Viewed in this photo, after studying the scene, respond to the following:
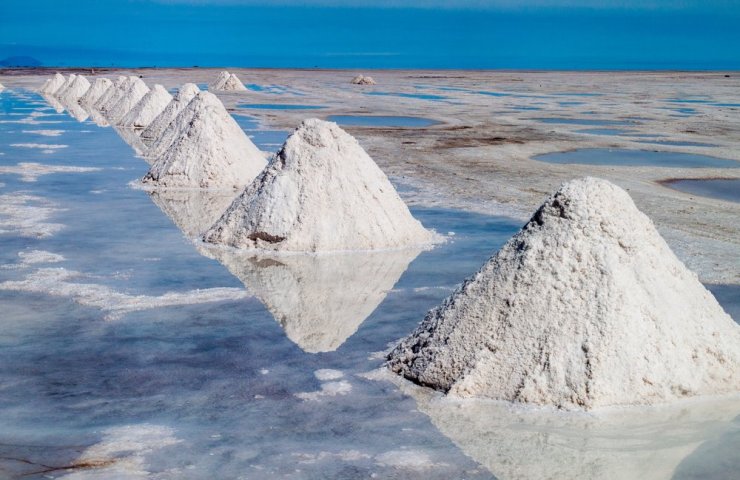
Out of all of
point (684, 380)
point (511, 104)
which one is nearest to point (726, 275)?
point (684, 380)

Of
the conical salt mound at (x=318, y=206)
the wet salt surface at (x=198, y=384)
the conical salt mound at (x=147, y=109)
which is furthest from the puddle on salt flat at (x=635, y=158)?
the conical salt mound at (x=147, y=109)

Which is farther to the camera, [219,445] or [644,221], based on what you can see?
[644,221]

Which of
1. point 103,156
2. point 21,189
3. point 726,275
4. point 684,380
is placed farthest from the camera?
point 103,156

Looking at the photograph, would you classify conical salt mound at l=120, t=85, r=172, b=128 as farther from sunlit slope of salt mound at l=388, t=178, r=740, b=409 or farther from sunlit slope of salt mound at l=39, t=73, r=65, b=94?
sunlit slope of salt mound at l=39, t=73, r=65, b=94

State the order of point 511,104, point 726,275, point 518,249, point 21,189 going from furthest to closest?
point 511,104 < point 21,189 < point 726,275 < point 518,249

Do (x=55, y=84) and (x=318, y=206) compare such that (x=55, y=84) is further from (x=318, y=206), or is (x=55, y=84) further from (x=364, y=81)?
(x=318, y=206)

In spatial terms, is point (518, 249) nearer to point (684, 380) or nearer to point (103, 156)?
point (684, 380)
